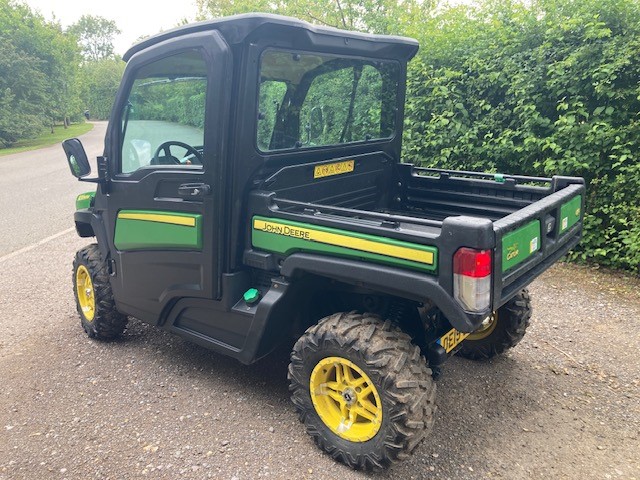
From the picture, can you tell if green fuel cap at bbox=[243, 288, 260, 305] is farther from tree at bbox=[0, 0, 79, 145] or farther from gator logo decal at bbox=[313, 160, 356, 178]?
tree at bbox=[0, 0, 79, 145]

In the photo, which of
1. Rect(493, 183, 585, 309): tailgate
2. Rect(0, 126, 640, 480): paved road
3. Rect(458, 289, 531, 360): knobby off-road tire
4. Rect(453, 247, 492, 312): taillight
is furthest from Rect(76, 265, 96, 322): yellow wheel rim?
Rect(493, 183, 585, 309): tailgate

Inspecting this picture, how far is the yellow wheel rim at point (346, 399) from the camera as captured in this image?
2.64m

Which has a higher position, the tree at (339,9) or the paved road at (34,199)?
the tree at (339,9)

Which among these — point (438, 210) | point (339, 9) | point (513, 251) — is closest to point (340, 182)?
point (438, 210)

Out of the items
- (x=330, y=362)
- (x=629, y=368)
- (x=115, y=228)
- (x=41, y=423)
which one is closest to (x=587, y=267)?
(x=629, y=368)

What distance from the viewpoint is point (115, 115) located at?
136 inches

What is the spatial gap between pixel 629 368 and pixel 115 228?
11.8 feet

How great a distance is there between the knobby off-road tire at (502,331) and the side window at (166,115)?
7.07 ft

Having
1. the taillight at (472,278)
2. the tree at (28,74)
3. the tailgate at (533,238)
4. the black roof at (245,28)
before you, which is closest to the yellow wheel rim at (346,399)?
the taillight at (472,278)

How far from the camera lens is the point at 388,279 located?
7.97 ft

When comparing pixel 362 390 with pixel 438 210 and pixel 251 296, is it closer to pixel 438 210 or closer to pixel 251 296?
pixel 251 296

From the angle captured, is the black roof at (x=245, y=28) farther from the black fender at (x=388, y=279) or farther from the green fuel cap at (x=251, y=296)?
the green fuel cap at (x=251, y=296)

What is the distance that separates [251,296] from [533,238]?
1.52 m

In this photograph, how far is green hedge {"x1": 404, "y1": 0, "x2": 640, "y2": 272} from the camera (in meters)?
5.05
